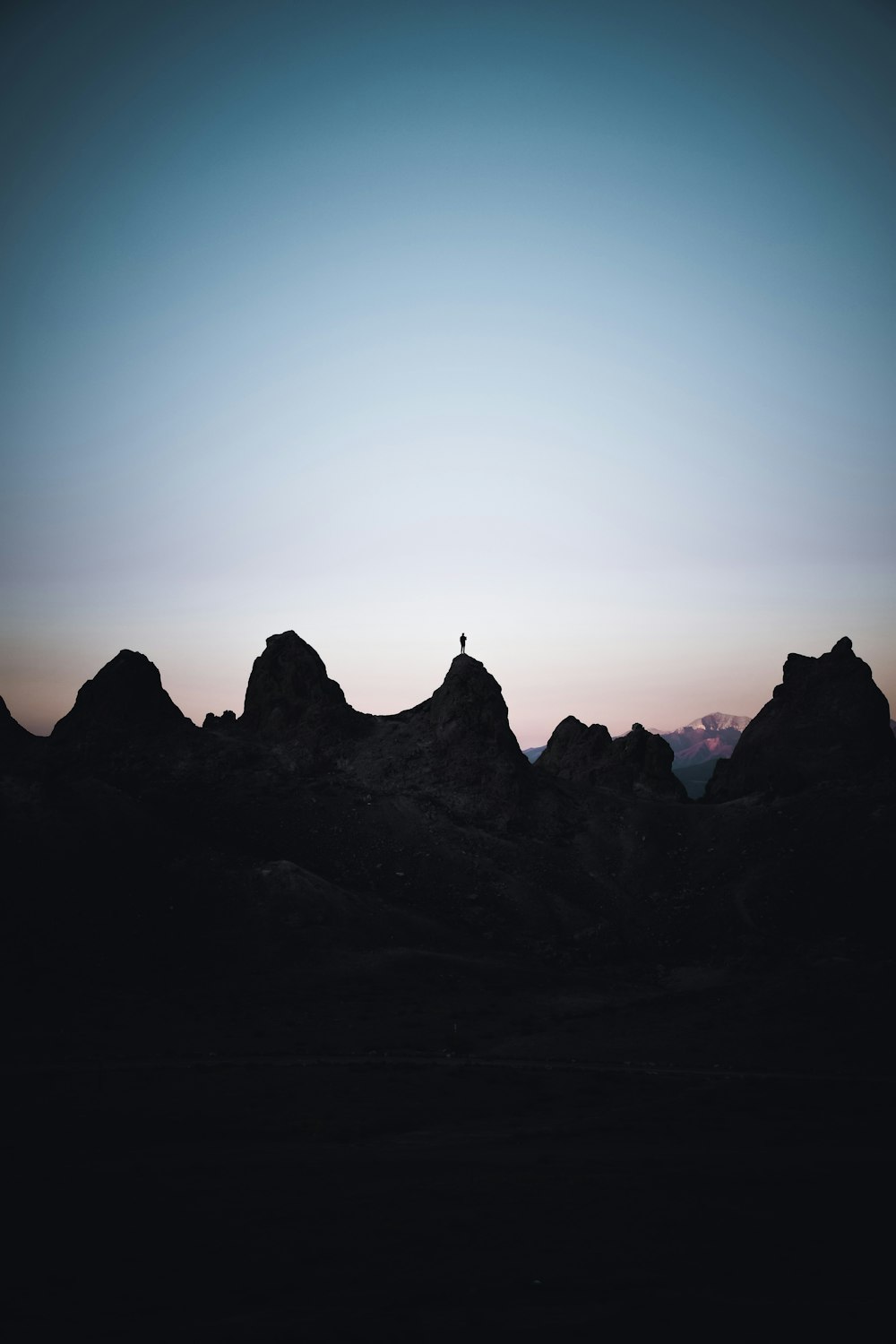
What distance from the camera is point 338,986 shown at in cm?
6003

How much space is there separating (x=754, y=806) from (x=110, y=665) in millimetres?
78291

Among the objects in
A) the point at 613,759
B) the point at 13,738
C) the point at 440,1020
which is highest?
the point at 13,738

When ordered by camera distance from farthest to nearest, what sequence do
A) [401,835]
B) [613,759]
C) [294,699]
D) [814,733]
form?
[613,759] → [294,699] → [814,733] → [401,835]

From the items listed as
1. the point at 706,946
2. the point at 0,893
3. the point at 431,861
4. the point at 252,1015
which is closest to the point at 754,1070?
the point at 252,1015

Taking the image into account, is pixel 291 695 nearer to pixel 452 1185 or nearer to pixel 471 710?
pixel 471 710

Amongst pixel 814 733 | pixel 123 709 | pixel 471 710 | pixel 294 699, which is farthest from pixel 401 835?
pixel 814 733

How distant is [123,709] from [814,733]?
8365 centimetres

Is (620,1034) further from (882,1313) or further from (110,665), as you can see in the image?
(110,665)

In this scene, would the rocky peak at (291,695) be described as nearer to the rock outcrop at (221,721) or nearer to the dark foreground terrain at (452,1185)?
the rock outcrop at (221,721)

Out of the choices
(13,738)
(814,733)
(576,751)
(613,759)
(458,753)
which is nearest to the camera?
(13,738)

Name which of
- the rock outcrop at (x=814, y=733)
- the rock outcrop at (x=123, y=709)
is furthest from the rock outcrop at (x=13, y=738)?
the rock outcrop at (x=814, y=733)

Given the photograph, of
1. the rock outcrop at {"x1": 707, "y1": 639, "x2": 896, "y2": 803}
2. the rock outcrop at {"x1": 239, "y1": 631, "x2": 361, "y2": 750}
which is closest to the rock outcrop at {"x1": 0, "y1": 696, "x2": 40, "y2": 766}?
the rock outcrop at {"x1": 239, "y1": 631, "x2": 361, "y2": 750}

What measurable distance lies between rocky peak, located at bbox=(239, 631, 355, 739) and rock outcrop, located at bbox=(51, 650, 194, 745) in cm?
1010

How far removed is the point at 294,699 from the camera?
11131 centimetres
